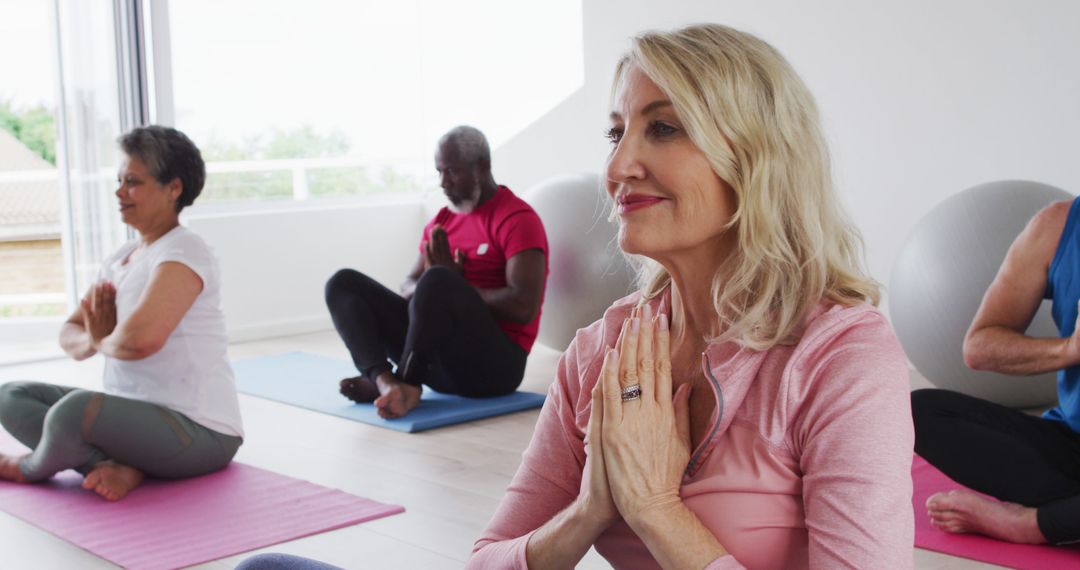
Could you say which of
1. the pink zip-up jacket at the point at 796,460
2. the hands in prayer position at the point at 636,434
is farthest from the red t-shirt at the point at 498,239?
the hands in prayer position at the point at 636,434

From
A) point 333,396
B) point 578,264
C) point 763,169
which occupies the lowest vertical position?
point 333,396

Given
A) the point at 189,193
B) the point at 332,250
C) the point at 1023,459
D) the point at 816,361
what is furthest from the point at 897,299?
the point at 332,250

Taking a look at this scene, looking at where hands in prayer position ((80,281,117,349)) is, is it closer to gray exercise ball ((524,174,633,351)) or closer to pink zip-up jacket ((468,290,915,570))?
gray exercise ball ((524,174,633,351))

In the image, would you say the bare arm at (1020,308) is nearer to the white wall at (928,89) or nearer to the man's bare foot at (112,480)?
the white wall at (928,89)

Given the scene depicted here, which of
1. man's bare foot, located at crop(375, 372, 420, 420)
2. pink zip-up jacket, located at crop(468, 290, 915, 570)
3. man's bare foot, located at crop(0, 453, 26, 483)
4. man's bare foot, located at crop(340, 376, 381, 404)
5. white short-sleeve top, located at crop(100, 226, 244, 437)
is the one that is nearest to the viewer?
→ pink zip-up jacket, located at crop(468, 290, 915, 570)

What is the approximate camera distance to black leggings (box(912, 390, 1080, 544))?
2.39 m

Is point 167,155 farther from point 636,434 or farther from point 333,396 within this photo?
point 636,434

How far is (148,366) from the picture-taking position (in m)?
3.05

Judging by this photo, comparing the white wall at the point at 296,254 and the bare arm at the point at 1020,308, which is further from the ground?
the bare arm at the point at 1020,308

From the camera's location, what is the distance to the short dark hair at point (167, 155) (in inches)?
121

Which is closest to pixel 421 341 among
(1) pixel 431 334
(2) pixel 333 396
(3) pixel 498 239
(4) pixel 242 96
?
(1) pixel 431 334

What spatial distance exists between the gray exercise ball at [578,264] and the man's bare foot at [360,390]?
860mm

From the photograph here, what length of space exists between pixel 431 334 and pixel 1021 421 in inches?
76.5

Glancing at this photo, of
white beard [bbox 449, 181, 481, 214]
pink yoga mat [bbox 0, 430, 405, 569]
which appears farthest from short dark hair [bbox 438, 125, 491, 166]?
pink yoga mat [bbox 0, 430, 405, 569]
